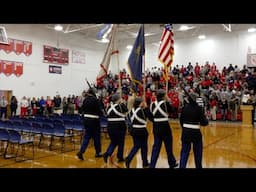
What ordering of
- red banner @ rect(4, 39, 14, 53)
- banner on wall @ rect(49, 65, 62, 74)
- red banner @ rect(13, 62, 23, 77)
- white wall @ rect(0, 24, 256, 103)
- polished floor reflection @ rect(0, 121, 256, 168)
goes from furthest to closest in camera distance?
banner on wall @ rect(49, 65, 62, 74), white wall @ rect(0, 24, 256, 103), red banner @ rect(13, 62, 23, 77), red banner @ rect(4, 39, 14, 53), polished floor reflection @ rect(0, 121, 256, 168)

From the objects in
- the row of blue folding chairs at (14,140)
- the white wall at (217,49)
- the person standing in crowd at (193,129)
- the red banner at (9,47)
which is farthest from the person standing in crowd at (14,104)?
the person standing in crowd at (193,129)

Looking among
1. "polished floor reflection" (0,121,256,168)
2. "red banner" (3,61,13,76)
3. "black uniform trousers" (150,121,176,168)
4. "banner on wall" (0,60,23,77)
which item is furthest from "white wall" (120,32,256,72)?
"black uniform trousers" (150,121,176,168)

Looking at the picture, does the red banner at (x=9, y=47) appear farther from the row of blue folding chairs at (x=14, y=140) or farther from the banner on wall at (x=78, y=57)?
the row of blue folding chairs at (x=14, y=140)

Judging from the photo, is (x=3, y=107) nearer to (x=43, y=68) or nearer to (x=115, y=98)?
(x=43, y=68)

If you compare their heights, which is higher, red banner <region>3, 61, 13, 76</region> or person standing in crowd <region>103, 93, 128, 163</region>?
red banner <region>3, 61, 13, 76</region>

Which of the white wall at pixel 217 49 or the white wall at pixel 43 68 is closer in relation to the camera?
the white wall at pixel 43 68

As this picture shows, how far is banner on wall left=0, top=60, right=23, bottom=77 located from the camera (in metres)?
19.3

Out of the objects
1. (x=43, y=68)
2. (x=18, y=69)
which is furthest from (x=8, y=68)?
(x=43, y=68)

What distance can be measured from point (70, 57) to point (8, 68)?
248 inches

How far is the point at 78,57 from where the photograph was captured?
83.9ft

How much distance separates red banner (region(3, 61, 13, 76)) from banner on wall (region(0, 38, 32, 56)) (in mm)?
831

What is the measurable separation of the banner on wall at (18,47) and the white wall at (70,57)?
0.29m

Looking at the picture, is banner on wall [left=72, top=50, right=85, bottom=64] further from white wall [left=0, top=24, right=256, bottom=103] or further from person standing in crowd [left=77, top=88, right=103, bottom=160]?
person standing in crowd [left=77, top=88, right=103, bottom=160]

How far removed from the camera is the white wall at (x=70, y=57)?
67.7 ft
